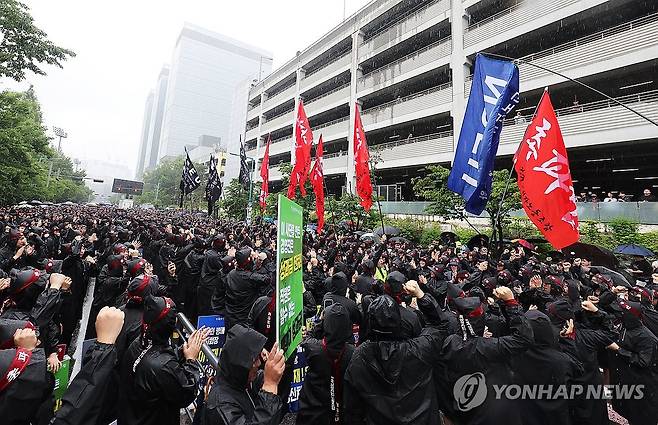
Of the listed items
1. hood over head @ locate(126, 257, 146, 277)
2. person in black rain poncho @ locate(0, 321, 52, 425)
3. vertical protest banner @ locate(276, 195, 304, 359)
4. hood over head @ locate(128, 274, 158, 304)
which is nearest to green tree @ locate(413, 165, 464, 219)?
hood over head @ locate(126, 257, 146, 277)

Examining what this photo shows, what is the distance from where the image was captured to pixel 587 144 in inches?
552

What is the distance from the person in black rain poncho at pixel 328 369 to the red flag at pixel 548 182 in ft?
10.1

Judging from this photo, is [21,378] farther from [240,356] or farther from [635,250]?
[635,250]

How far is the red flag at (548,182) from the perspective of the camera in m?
4.40

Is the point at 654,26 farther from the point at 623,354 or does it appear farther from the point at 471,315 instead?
the point at 471,315

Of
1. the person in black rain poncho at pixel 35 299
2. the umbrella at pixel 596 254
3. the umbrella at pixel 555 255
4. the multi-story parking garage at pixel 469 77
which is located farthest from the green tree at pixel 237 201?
the person in black rain poncho at pixel 35 299

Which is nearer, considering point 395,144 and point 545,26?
point 545,26

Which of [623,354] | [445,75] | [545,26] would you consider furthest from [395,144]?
[623,354]

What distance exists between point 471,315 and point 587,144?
1495 cm

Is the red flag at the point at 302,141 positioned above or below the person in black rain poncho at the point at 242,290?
above

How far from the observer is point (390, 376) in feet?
7.88

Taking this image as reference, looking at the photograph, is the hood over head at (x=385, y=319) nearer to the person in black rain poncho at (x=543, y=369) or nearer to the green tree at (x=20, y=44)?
the person in black rain poncho at (x=543, y=369)

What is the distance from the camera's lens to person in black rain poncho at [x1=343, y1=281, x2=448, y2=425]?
2.41 metres

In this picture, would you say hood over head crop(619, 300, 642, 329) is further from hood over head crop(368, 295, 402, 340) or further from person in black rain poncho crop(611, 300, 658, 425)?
hood over head crop(368, 295, 402, 340)
